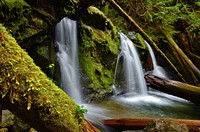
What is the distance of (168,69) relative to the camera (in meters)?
10.5

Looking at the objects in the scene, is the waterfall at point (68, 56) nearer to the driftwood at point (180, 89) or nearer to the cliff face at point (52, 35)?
the cliff face at point (52, 35)

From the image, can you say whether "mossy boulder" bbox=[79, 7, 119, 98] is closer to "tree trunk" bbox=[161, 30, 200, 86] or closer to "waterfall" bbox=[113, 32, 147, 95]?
"waterfall" bbox=[113, 32, 147, 95]

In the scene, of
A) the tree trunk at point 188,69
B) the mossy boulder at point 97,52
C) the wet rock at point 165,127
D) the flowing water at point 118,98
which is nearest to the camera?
the wet rock at point 165,127

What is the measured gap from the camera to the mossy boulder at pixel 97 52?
301 inches

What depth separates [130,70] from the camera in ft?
29.7

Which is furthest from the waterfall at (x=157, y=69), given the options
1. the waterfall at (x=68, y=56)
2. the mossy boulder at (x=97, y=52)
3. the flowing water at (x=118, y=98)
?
the waterfall at (x=68, y=56)

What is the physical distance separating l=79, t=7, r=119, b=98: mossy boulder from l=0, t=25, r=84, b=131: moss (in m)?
5.64

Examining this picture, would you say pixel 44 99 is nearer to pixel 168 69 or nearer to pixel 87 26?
pixel 87 26

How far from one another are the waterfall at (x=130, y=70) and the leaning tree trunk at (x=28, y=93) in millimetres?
6922

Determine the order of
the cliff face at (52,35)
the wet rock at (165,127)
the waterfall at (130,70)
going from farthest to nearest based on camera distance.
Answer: the waterfall at (130,70), the cliff face at (52,35), the wet rock at (165,127)

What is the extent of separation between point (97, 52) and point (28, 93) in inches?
263

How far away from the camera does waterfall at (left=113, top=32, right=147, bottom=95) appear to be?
28.6ft

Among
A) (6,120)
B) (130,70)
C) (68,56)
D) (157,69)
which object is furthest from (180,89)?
(6,120)

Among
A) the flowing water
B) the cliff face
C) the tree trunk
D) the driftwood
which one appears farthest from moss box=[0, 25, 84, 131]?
the tree trunk
